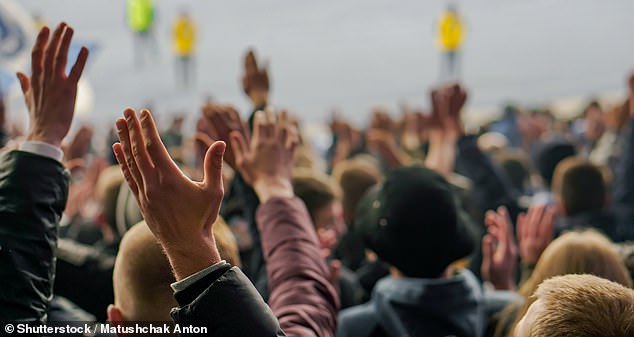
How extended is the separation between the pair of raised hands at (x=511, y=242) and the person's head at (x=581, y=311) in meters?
1.08

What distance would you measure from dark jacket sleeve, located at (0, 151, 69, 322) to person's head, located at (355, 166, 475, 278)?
37.1 inches

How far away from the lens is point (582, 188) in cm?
343

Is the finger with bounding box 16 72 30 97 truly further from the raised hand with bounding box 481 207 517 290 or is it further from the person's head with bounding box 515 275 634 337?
the raised hand with bounding box 481 207 517 290

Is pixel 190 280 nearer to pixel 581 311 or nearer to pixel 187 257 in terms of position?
pixel 187 257

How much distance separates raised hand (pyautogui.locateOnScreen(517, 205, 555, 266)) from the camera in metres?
2.31

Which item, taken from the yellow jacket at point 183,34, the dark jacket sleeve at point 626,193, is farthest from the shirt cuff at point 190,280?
the yellow jacket at point 183,34

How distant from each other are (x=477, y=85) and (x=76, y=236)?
4222 centimetres

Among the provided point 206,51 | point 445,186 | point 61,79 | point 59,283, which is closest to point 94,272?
point 59,283

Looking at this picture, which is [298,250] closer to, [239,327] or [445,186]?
[239,327]

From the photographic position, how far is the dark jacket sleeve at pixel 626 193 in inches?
138

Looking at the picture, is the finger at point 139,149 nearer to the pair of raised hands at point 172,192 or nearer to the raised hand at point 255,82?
the pair of raised hands at point 172,192

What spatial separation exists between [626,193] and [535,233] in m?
1.49

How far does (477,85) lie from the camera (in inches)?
1706

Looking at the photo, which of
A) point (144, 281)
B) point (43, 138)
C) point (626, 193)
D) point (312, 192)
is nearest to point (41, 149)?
point (43, 138)
